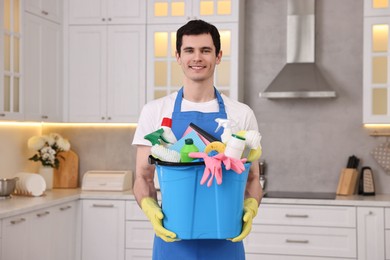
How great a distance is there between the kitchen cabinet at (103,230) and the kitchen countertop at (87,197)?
0.06 meters

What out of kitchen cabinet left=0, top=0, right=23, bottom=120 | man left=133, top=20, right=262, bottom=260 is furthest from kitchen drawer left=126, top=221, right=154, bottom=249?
man left=133, top=20, right=262, bottom=260

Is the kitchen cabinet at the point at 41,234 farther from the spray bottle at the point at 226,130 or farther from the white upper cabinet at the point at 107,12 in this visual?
the spray bottle at the point at 226,130

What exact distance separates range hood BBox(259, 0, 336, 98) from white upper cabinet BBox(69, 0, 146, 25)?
1.12 metres

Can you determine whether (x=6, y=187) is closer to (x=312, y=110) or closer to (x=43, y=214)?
(x=43, y=214)

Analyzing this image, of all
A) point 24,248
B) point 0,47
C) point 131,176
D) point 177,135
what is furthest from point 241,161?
point 131,176

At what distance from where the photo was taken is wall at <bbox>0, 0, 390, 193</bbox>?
509 centimetres

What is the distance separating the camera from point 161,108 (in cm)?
236

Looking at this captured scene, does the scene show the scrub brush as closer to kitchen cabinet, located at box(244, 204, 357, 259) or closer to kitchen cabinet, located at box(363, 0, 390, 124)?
kitchen cabinet, located at box(244, 204, 357, 259)

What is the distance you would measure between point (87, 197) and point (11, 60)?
3.72 feet

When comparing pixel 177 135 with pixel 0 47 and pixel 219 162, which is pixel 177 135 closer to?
pixel 219 162

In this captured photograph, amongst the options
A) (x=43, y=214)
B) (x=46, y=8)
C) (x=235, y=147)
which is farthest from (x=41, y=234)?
(x=235, y=147)

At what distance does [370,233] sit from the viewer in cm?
445

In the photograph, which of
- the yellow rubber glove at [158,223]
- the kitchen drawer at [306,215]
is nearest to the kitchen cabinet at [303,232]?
the kitchen drawer at [306,215]

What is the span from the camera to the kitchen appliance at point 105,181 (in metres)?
5.07
